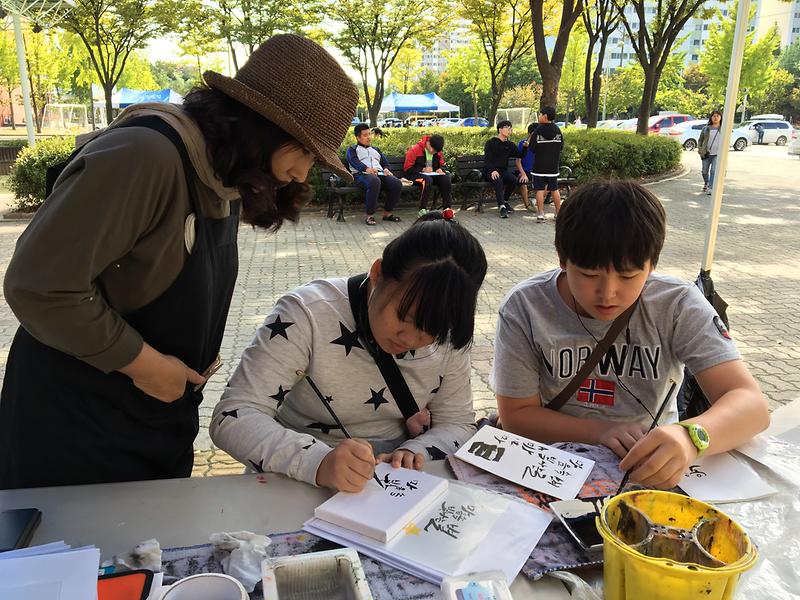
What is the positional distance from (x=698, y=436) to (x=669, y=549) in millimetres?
498

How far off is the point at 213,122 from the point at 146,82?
148 feet

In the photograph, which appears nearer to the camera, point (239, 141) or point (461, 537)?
point (461, 537)

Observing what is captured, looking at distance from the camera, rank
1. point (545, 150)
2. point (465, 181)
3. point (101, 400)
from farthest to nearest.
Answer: point (465, 181) < point (545, 150) < point (101, 400)

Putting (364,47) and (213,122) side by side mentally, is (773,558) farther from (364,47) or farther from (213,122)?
(364,47)

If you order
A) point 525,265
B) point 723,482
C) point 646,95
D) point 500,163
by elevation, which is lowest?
point 525,265

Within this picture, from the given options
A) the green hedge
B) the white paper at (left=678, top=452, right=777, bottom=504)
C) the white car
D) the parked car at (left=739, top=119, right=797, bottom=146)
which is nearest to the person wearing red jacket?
the green hedge

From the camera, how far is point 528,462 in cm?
139

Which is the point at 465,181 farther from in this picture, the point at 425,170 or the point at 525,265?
the point at 525,265

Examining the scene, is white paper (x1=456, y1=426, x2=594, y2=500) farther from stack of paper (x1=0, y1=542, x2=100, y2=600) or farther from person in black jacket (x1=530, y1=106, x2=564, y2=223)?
person in black jacket (x1=530, y1=106, x2=564, y2=223)

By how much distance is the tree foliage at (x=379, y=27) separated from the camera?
57.8 feet

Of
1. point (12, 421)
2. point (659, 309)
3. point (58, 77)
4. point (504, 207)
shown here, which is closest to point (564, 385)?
point (659, 309)

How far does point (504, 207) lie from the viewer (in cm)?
984

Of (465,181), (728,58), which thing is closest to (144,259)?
(465,181)

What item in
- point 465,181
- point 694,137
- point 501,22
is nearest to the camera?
point 465,181
